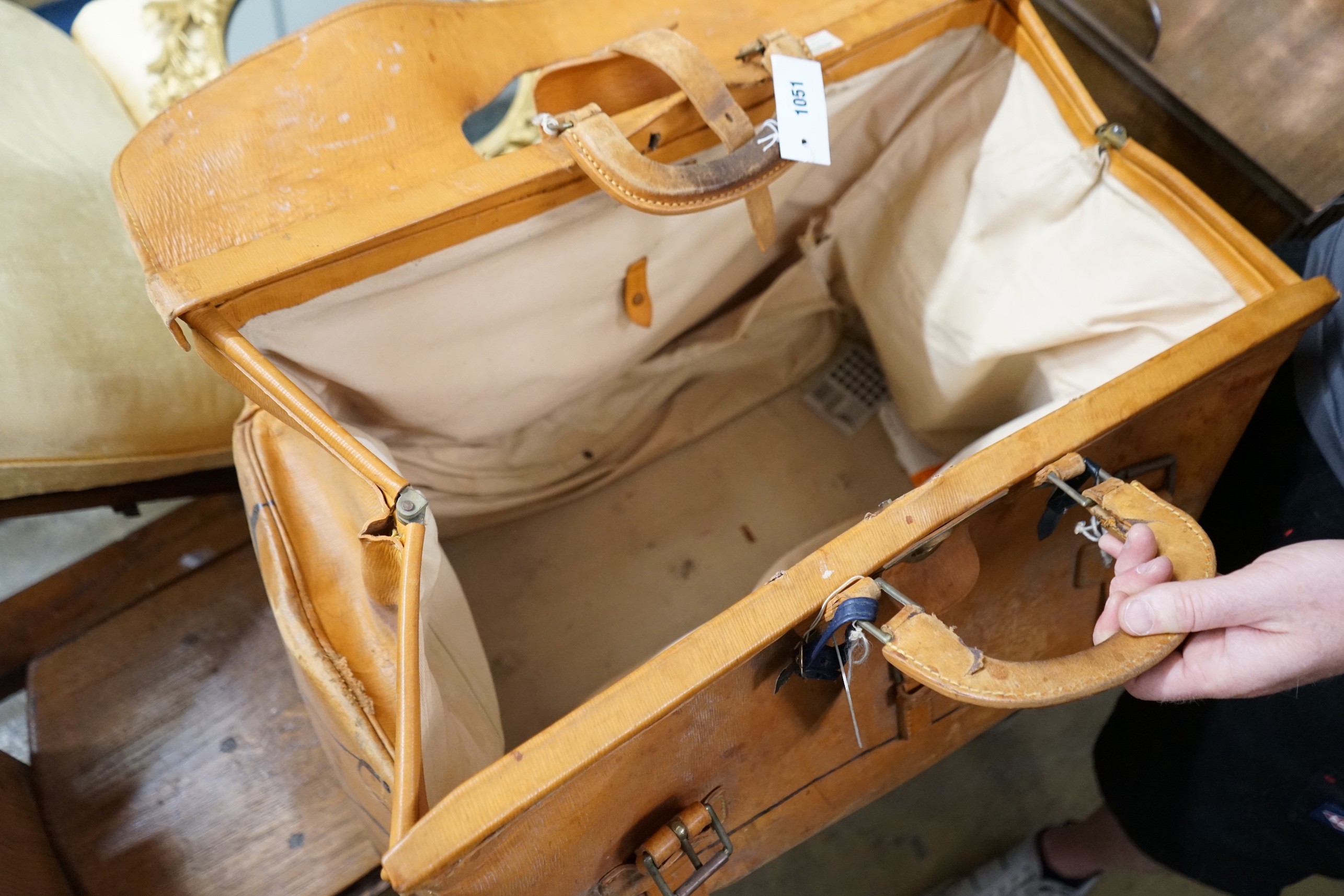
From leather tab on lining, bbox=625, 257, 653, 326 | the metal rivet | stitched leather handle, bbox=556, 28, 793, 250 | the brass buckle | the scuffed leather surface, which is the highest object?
stitched leather handle, bbox=556, 28, 793, 250

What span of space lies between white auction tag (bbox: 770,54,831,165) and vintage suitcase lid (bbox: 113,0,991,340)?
0.03 metres

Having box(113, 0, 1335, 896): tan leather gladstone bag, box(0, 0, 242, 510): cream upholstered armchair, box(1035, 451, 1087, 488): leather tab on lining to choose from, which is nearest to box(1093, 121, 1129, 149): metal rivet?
box(113, 0, 1335, 896): tan leather gladstone bag

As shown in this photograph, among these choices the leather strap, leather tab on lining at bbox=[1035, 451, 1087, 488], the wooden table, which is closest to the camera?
the leather strap

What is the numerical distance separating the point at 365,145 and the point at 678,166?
0.22 m

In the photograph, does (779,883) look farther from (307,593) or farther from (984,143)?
(984,143)

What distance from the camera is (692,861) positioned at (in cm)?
53

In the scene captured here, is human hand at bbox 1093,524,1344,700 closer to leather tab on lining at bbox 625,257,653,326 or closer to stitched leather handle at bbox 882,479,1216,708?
stitched leather handle at bbox 882,479,1216,708

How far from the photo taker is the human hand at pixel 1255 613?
47cm

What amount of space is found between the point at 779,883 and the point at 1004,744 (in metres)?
0.34

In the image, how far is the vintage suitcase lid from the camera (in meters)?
0.54

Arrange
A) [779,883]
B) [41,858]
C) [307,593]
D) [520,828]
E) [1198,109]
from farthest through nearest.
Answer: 1. [779,883]
2. [1198,109]
3. [41,858]
4. [307,593]
5. [520,828]

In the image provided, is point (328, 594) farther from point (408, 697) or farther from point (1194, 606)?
point (1194, 606)

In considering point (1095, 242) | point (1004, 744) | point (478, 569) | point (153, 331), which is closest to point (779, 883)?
point (1004, 744)

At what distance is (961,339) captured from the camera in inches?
33.0
